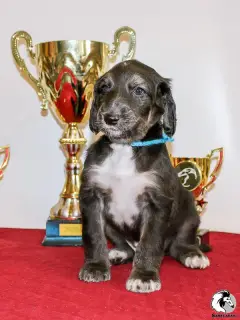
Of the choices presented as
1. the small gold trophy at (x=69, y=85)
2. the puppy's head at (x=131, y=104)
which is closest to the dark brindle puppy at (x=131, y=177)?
the puppy's head at (x=131, y=104)

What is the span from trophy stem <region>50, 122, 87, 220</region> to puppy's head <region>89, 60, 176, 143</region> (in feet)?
2.42

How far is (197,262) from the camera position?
9.17 ft

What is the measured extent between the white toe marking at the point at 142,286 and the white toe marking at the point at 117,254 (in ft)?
1.65

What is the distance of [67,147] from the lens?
136 inches

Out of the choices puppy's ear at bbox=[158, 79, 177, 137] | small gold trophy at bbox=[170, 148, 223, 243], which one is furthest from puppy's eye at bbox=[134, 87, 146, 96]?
small gold trophy at bbox=[170, 148, 223, 243]

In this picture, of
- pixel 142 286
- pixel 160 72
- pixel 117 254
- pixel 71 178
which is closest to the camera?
pixel 142 286

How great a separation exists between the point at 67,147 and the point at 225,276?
1375mm

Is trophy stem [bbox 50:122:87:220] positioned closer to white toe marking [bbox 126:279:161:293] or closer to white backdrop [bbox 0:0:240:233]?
white backdrop [bbox 0:0:240:233]

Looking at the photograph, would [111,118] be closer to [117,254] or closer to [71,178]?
[117,254]

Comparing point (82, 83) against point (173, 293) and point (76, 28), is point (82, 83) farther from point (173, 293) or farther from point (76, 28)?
point (173, 293)

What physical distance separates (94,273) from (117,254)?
0.42 metres

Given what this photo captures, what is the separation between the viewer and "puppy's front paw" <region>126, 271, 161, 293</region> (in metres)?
2.36

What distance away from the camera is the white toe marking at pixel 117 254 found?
290 centimetres

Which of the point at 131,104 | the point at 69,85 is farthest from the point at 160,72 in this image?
the point at 131,104
